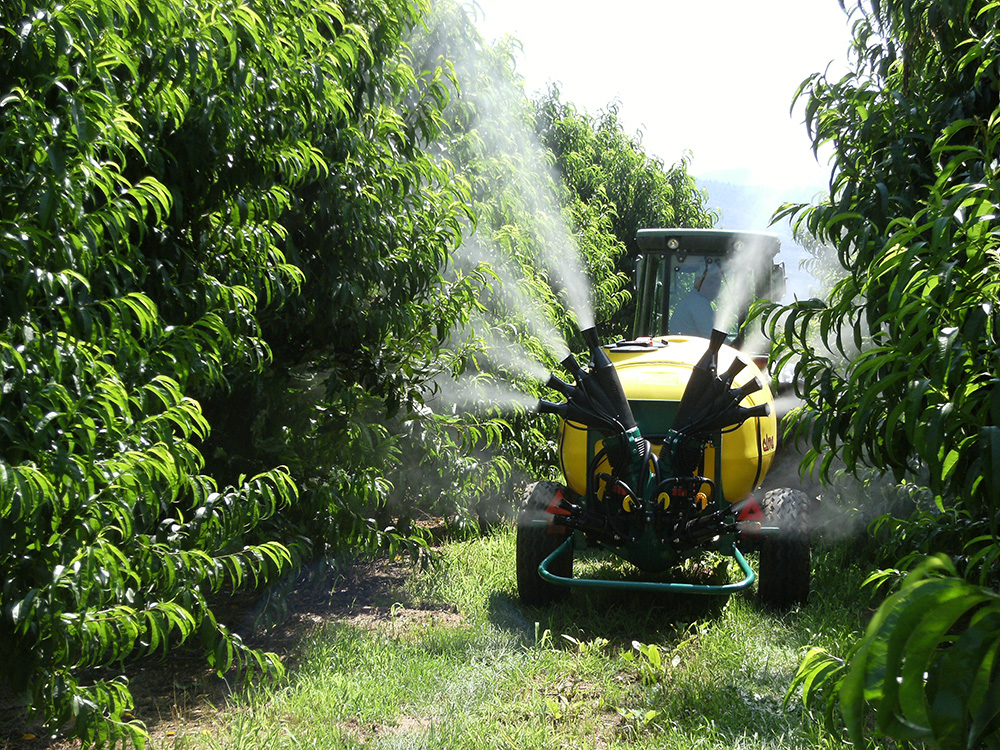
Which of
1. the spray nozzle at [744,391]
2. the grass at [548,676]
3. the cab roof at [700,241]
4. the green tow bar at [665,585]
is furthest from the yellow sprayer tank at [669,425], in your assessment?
the cab roof at [700,241]

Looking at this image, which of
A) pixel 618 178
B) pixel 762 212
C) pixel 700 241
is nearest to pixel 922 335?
pixel 762 212

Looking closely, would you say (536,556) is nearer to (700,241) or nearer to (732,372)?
(732,372)

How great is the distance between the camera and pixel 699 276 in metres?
6.03

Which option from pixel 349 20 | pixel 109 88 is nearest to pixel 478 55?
pixel 349 20

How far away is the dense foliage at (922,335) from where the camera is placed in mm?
768

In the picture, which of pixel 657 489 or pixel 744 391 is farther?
pixel 744 391

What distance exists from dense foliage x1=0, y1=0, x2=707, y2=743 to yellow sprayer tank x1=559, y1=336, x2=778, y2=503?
708 mm

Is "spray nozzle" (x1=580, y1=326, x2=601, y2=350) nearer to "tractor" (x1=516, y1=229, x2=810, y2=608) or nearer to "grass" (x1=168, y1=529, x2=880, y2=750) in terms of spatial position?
"tractor" (x1=516, y1=229, x2=810, y2=608)

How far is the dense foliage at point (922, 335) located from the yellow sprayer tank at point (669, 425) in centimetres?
122

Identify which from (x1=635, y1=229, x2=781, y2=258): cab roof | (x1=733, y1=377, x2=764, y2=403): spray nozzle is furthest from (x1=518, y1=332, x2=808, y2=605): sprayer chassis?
(x1=635, y1=229, x2=781, y2=258): cab roof

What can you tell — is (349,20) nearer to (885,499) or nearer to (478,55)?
(478,55)

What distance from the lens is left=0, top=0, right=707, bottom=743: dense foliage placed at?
2180 millimetres

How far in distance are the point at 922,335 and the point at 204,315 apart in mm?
2431

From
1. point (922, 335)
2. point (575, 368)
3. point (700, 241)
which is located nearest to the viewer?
point (922, 335)
